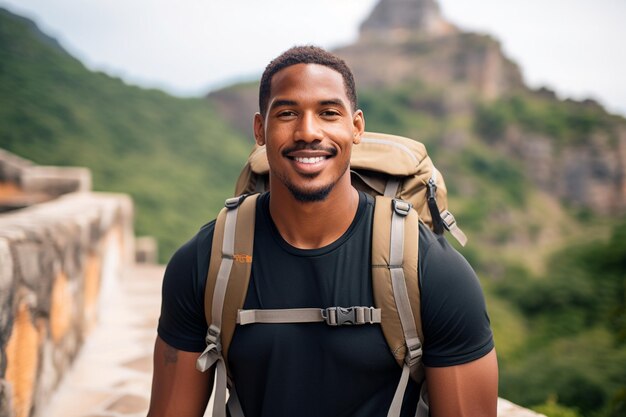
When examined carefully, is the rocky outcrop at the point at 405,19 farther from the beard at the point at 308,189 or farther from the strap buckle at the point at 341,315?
the strap buckle at the point at 341,315

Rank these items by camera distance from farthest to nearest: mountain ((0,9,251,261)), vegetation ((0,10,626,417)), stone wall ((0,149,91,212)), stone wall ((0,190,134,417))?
1. mountain ((0,9,251,261))
2. vegetation ((0,10,626,417))
3. stone wall ((0,149,91,212))
4. stone wall ((0,190,134,417))

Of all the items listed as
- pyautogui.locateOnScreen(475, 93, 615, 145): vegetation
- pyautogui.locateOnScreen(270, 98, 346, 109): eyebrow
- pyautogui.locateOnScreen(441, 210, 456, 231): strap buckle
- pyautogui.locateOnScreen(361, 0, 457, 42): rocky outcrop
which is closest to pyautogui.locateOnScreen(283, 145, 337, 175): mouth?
pyautogui.locateOnScreen(270, 98, 346, 109): eyebrow

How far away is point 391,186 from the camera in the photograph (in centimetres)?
167

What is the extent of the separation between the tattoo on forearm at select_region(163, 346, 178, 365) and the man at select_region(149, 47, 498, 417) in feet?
0.03

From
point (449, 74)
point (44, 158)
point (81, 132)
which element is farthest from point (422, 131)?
point (44, 158)

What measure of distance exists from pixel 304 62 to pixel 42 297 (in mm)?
1874

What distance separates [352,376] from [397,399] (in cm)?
13

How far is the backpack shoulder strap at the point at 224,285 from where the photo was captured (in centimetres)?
145

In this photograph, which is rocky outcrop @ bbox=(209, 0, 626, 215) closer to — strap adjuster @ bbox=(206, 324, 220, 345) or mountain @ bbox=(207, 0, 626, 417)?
mountain @ bbox=(207, 0, 626, 417)

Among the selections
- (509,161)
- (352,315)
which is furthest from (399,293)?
(509,161)

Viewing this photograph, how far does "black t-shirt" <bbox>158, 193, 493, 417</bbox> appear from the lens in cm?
140

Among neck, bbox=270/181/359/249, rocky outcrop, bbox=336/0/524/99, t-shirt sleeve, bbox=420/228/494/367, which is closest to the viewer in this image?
t-shirt sleeve, bbox=420/228/494/367

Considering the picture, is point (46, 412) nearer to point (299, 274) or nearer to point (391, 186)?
point (299, 274)

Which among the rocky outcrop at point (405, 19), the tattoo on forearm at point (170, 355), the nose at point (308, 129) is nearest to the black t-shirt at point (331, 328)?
the tattoo on forearm at point (170, 355)
